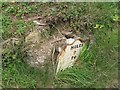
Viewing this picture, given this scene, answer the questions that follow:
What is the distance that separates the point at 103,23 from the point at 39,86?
1.13 metres

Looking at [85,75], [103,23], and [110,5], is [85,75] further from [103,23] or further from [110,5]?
[110,5]

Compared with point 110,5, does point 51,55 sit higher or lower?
lower

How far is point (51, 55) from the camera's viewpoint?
3.50 m

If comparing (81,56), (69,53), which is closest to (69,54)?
(69,53)

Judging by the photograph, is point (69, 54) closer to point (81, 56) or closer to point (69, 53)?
point (69, 53)

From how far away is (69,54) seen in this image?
11.5 feet

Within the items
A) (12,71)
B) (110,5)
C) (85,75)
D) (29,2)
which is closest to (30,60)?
(12,71)

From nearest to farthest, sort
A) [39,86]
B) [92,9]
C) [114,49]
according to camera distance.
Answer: [39,86] < [114,49] < [92,9]

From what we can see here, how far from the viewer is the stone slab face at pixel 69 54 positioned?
3.47 metres

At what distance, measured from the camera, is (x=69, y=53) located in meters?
3.52

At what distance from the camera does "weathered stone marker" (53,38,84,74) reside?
3469mm

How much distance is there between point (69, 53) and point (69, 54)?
0.4 inches

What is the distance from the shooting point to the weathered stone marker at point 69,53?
11.4ft

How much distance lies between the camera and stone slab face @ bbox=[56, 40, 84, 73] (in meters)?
3.47
